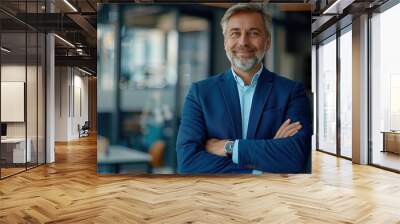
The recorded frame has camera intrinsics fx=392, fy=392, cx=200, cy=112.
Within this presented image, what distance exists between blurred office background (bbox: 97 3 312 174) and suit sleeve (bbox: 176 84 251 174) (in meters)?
0.11

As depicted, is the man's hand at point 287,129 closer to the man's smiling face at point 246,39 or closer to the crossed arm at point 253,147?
the crossed arm at point 253,147

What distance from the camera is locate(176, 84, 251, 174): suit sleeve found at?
504cm

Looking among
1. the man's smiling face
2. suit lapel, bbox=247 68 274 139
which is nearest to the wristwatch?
suit lapel, bbox=247 68 274 139

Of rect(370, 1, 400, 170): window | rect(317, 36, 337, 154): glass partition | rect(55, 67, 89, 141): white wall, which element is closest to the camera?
rect(370, 1, 400, 170): window

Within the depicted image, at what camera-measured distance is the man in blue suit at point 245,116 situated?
16.4 ft

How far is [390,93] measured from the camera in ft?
24.6

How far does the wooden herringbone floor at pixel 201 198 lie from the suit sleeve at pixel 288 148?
1.35 ft

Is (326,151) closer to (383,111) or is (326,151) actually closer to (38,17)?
(383,111)

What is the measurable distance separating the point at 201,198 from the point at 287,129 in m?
1.41

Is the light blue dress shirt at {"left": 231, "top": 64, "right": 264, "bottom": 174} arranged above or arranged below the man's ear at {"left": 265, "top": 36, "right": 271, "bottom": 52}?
below

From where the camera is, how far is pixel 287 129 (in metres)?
5.03

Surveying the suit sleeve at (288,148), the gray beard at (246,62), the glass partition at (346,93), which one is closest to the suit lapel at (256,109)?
the suit sleeve at (288,148)

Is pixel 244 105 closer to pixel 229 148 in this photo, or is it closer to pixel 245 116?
pixel 245 116

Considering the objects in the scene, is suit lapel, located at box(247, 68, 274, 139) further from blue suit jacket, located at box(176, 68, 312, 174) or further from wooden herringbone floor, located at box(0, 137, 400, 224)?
wooden herringbone floor, located at box(0, 137, 400, 224)
